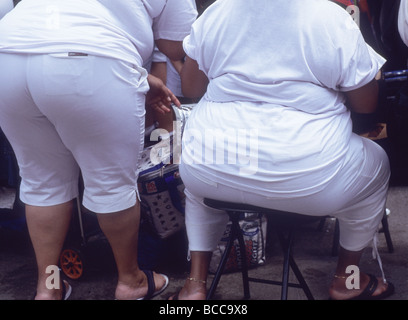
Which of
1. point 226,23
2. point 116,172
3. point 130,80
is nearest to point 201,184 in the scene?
point 116,172

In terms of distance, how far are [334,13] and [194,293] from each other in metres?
1.21

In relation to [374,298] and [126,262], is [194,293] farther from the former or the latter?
[374,298]

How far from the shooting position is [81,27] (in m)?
1.83

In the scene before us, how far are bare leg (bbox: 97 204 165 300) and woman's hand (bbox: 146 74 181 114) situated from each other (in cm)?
46

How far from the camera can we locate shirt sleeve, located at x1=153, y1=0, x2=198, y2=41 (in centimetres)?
212

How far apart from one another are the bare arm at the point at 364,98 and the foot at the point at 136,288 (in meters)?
1.18

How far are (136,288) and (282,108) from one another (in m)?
1.05

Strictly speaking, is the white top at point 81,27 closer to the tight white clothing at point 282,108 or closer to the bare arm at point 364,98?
the tight white clothing at point 282,108

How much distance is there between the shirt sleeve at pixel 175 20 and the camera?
2.12 metres

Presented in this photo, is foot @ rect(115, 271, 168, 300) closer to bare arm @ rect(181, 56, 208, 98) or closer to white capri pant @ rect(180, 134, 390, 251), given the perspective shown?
white capri pant @ rect(180, 134, 390, 251)

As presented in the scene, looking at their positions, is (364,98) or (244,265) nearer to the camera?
(364,98)

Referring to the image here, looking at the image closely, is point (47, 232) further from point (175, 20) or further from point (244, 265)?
point (175, 20)

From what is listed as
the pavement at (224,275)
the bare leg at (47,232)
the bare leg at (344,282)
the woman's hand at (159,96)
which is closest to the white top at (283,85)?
the woman's hand at (159,96)

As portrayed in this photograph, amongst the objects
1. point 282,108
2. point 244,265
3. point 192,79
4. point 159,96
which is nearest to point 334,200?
point 282,108
